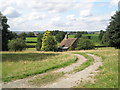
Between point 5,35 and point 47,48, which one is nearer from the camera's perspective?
point 5,35

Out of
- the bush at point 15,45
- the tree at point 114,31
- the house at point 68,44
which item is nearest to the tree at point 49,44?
the bush at point 15,45

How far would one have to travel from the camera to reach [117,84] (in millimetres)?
7891

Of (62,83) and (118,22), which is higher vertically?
(118,22)

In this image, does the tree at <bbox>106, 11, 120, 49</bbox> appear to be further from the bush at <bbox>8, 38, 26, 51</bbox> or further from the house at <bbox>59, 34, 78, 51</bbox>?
the bush at <bbox>8, 38, 26, 51</bbox>

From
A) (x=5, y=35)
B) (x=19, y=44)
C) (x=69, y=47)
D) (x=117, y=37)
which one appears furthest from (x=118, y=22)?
(x=19, y=44)

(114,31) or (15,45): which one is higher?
(114,31)

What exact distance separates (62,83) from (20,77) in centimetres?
313

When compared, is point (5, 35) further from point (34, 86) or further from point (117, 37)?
point (34, 86)

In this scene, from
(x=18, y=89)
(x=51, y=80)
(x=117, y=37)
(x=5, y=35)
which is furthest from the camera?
(x=5, y=35)

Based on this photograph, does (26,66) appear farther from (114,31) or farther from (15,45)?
(15,45)

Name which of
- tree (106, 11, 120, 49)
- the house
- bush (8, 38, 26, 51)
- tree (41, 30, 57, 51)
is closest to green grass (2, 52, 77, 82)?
tree (106, 11, 120, 49)

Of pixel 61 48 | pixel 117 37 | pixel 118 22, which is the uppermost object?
pixel 118 22

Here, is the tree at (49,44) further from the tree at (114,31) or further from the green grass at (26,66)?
the green grass at (26,66)

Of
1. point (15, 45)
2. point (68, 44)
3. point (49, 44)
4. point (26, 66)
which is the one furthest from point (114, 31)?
point (15, 45)
